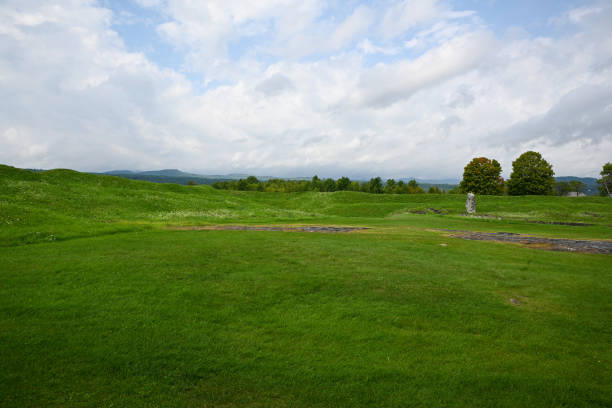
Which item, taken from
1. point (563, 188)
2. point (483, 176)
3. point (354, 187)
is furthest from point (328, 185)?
point (563, 188)

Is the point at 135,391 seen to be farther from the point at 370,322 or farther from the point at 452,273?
the point at 452,273

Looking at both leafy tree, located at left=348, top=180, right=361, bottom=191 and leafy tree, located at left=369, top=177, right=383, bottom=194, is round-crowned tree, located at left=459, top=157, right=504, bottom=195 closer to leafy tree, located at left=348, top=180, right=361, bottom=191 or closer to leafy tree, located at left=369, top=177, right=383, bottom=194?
leafy tree, located at left=369, top=177, right=383, bottom=194

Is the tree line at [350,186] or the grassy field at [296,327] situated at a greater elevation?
the tree line at [350,186]

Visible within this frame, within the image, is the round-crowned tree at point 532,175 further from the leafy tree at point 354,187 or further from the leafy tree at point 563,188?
the leafy tree at point 563,188

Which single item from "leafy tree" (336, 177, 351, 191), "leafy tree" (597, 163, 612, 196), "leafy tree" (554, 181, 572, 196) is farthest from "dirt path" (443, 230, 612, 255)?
"leafy tree" (554, 181, 572, 196)

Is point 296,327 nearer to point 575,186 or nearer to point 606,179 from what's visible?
point 606,179

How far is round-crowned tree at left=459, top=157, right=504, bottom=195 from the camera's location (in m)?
79.8

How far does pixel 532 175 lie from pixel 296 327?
9029cm

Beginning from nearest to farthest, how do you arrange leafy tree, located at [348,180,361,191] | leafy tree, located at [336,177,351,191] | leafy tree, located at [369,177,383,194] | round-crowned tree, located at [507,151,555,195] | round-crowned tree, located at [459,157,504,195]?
1. round-crowned tree, located at [507,151,555,195]
2. round-crowned tree, located at [459,157,504,195]
3. leafy tree, located at [369,177,383,194]
4. leafy tree, located at [336,177,351,191]
5. leafy tree, located at [348,180,361,191]

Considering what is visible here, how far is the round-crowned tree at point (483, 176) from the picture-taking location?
7975 cm

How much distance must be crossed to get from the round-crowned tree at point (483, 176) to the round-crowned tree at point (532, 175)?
4015 mm

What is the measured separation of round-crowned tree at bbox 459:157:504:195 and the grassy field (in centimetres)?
7167

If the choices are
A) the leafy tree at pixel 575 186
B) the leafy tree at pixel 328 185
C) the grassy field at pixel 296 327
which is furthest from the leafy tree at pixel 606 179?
the grassy field at pixel 296 327

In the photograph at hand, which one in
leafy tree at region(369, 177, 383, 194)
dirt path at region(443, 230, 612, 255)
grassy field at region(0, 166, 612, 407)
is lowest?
grassy field at region(0, 166, 612, 407)
